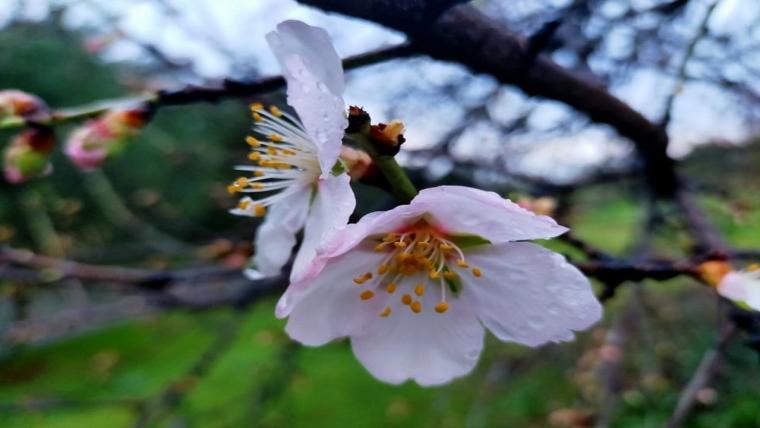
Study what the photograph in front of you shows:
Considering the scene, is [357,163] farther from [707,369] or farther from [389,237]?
[707,369]

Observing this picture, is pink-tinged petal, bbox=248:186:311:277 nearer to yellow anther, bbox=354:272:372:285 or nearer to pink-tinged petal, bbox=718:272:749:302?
yellow anther, bbox=354:272:372:285

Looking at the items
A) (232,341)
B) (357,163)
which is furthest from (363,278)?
(232,341)

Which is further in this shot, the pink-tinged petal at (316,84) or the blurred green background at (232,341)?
the blurred green background at (232,341)

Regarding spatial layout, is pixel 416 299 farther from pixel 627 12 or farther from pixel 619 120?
pixel 627 12

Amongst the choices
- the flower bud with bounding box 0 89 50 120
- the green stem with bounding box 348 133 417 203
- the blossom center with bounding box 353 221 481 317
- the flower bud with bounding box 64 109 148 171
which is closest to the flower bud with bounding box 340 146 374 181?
the green stem with bounding box 348 133 417 203

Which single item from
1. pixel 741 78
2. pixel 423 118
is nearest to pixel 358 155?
pixel 741 78

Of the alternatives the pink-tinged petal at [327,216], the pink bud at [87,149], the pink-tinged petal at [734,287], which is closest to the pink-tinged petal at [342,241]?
the pink-tinged petal at [327,216]

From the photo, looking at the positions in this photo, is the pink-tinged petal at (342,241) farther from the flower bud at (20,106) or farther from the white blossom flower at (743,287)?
the flower bud at (20,106)

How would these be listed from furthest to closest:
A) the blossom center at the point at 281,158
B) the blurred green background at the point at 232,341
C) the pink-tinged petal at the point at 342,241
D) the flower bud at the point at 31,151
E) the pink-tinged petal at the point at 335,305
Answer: the blurred green background at the point at 232,341 → the flower bud at the point at 31,151 → the blossom center at the point at 281,158 → the pink-tinged petal at the point at 335,305 → the pink-tinged petal at the point at 342,241
